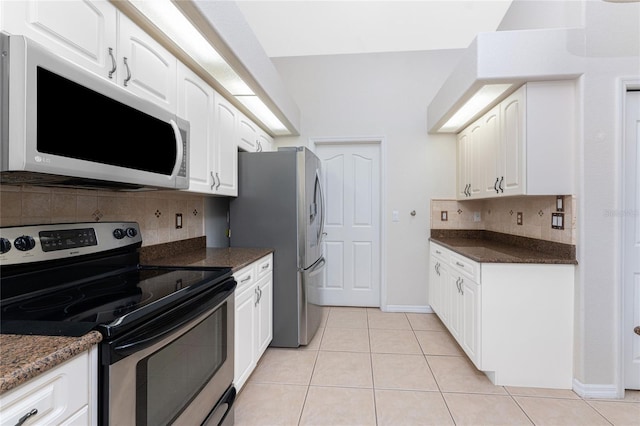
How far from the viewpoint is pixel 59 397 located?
2.46 ft

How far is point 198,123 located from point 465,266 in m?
2.17

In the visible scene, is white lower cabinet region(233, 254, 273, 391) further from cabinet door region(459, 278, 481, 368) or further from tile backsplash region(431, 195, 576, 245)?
tile backsplash region(431, 195, 576, 245)

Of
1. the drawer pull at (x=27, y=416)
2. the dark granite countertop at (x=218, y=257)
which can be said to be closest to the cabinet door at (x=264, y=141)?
the dark granite countertop at (x=218, y=257)

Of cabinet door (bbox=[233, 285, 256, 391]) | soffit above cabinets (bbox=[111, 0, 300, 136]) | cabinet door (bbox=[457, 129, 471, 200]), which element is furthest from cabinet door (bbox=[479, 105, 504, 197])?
cabinet door (bbox=[233, 285, 256, 391])

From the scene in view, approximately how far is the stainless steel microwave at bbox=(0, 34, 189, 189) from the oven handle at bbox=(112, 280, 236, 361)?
1.77 feet

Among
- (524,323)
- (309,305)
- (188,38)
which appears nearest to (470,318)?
(524,323)

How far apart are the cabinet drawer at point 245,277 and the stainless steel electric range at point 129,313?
16 centimetres

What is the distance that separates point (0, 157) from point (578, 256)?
2.83 meters

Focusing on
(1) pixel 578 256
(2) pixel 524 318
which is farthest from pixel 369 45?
(2) pixel 524 318

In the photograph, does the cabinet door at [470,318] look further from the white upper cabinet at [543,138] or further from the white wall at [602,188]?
the white upper cabinet at [543,138]

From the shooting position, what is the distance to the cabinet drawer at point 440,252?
2.89 meters

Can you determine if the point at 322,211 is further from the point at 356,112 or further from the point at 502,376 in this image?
the point at 502,376

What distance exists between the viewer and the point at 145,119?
4.31 feet

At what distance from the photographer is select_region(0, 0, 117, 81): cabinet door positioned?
2.97 feet
